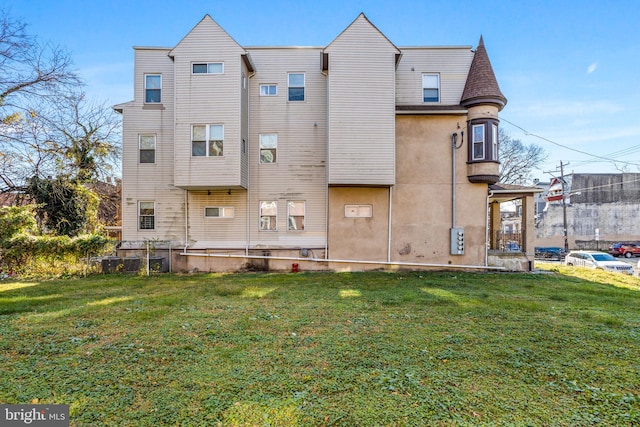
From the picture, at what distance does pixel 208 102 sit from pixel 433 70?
9.36 m

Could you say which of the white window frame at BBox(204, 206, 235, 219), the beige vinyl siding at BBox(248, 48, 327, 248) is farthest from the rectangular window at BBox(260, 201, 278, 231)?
the white window frame at BBox(204, 206, 235, 219)

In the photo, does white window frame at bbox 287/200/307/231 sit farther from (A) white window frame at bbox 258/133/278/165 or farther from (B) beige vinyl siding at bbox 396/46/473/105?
(B) beige vinyl siding at bbox 396/46/473/105

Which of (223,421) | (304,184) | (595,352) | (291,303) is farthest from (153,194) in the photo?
(595,352)

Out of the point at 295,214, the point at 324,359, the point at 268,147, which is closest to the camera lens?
the point at 324,359

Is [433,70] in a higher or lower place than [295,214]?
higher

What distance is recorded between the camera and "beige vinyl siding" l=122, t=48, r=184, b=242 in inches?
527

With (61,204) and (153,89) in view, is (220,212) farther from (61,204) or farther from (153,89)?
(61,204)

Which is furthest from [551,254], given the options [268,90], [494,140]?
[268,90]

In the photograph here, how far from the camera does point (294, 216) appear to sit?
1350 centimetres

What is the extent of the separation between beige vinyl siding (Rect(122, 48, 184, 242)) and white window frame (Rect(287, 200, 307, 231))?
14.4ft

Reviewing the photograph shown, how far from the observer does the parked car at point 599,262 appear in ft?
54.1

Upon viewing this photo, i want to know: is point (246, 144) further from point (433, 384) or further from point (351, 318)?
point (433, 384)

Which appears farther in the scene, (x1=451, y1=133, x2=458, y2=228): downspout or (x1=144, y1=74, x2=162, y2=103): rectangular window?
(x1=144, y1=74, x2=162, y2=103): rectangular window

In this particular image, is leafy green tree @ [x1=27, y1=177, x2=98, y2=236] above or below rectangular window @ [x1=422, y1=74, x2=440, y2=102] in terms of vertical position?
below
